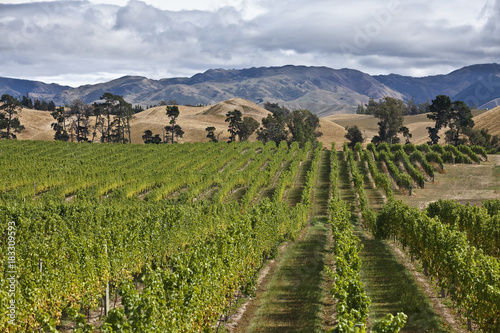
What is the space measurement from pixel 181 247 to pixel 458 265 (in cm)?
1561

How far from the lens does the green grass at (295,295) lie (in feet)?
59.2

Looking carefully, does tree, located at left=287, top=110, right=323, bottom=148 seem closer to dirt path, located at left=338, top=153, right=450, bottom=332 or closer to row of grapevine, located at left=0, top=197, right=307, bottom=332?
row of grapevine, located at left=0, top=197, right=307, bottom=332

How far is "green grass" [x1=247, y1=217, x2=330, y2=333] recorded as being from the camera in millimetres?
18058

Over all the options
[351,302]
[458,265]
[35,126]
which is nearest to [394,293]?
[458,265]

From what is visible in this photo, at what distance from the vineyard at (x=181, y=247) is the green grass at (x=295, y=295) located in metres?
1.01

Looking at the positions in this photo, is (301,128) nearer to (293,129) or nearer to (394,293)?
(293,129)

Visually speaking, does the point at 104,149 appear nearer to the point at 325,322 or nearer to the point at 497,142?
the point at 325,322

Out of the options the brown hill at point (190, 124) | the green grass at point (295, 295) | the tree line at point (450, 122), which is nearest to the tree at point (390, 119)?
the tree line at point (450, 122)

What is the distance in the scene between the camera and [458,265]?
17781mm

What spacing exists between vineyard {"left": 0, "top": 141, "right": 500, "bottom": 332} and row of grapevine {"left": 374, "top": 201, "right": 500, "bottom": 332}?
0.21 ft

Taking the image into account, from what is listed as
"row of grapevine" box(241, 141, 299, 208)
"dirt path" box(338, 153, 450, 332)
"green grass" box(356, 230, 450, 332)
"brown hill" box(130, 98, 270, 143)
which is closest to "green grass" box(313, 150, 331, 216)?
"row of grapevine" box(241, 141, 299, 208)

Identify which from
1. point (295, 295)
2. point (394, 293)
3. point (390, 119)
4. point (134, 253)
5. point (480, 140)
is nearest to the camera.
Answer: point (394, 293)

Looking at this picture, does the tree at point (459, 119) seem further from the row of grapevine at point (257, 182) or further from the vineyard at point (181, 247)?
the row of grapevine at point (257, 182)

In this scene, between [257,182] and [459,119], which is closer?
[257,182]
